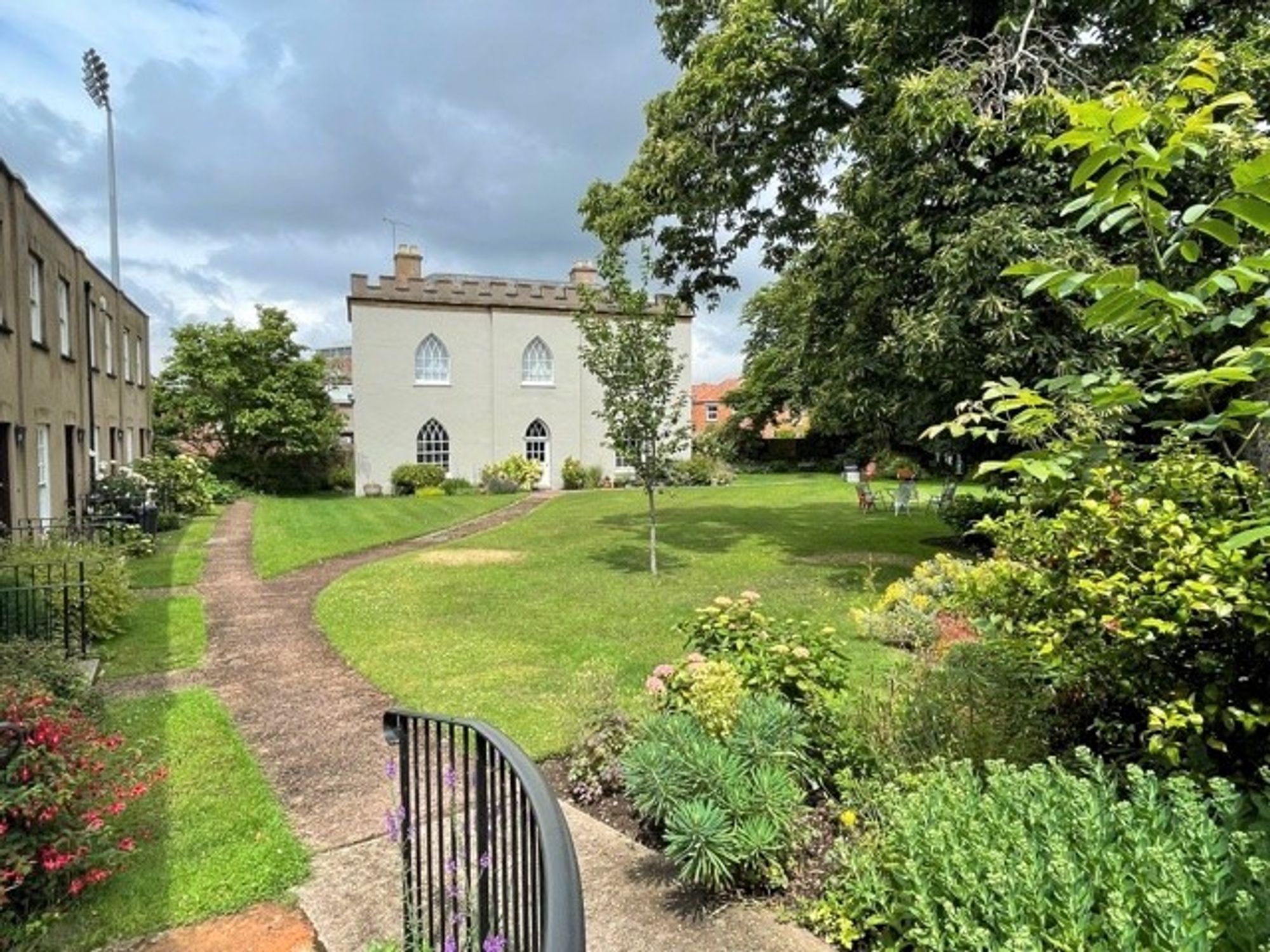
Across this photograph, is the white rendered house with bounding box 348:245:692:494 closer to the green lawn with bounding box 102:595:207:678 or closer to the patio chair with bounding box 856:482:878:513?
the patio chair with bounding box 856:482:878:513

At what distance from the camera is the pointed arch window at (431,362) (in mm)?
29609

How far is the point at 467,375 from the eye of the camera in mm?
30328

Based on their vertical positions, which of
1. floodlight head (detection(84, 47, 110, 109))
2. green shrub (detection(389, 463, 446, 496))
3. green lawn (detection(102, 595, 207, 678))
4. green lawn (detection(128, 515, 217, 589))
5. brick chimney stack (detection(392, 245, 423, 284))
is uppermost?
floodlight head (detection(84, 47, 110, 109))

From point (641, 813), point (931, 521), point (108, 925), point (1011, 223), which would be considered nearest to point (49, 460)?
point (108, 925)

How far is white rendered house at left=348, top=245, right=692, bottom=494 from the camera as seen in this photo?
28875 millimetres

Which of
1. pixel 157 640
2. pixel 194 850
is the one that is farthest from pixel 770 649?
pixel 157 640

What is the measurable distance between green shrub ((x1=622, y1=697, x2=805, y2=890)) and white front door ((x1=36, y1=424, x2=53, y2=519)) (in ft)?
44.3

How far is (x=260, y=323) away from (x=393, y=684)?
25227 mm

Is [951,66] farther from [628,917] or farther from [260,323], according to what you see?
[260,323]

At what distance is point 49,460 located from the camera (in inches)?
526

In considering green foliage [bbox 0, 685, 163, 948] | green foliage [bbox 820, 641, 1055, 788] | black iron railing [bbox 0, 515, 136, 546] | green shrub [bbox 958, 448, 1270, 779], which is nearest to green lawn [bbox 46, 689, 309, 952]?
green foliage [bbox 0, 685, 163, 948]

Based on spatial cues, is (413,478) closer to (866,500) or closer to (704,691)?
(866,500)

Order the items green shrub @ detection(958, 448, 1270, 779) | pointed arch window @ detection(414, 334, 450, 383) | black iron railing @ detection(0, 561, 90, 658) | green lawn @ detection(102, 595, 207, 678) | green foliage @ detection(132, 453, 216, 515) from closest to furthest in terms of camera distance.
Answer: green shrub @ detection(958, 448, 1270, 779) < black iron railing @ detection(0, 561, 90, 658) < green lawn @ detection(102, 595, 207, 678) < green foliage @ detection(132, 453, 216, 515) < pointed arch window @ detection(414, 334, 450, 383)

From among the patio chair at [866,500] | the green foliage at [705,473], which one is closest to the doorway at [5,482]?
the patio chair at [866,500]
